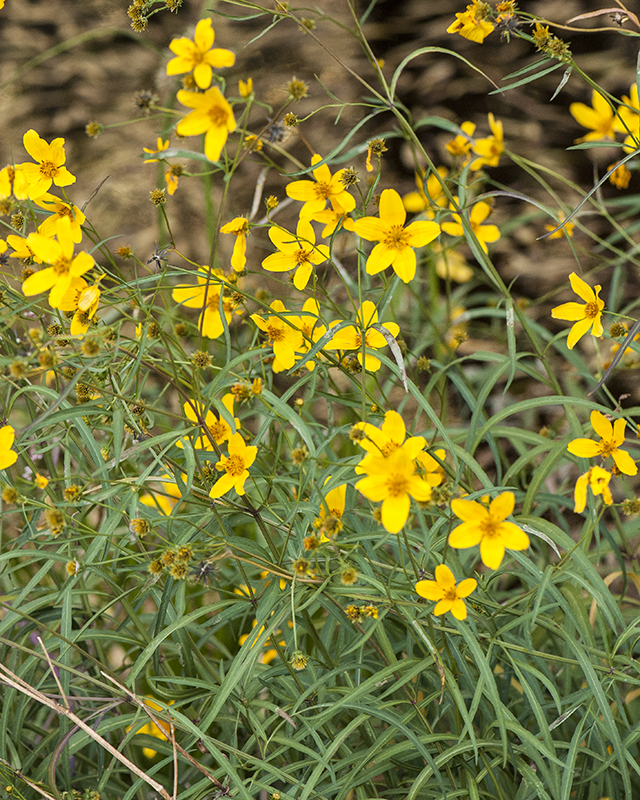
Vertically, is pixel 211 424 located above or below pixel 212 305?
below

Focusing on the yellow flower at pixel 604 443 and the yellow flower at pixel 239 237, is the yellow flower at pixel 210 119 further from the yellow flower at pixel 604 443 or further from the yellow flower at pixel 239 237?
the yellow flower at pixel 604 443

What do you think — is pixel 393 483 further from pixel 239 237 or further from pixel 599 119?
pixel 599 119

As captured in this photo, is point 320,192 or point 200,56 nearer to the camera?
point 200,56

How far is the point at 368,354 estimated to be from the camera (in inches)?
32.2

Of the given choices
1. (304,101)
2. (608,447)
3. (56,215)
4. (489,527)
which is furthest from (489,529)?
(304,101)

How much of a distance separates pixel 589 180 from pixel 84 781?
219 centimetres

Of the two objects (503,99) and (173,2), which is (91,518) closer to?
(173,2)

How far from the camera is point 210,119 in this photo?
65cm

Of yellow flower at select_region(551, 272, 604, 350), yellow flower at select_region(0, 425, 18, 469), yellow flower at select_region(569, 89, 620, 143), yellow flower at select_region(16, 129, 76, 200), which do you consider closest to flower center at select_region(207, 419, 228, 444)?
yellow flower at select_region(0, 425, 18, 469)

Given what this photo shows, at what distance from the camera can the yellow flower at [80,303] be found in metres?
0.68

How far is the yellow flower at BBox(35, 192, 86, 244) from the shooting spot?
733 mm

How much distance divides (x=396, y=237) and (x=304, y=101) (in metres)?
2.07

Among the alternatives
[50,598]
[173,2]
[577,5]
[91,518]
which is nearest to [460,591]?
[50,598]

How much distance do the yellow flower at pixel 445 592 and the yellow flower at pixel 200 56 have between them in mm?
467
